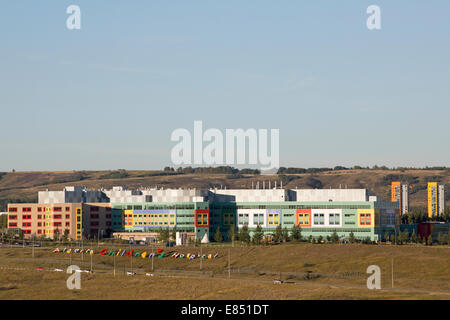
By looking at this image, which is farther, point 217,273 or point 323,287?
point 217,273

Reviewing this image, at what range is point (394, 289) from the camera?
154 m

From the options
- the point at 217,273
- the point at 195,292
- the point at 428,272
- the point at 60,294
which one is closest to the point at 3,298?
the point at 60,294

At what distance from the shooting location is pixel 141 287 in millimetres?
164250
